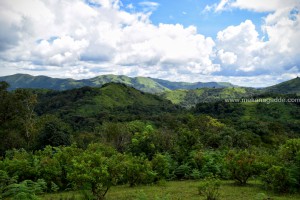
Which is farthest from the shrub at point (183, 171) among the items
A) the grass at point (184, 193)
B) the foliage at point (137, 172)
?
the foliage at point (137, 172)

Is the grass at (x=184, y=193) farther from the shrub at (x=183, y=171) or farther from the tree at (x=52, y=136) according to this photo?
the tree at (x=52, y=136)

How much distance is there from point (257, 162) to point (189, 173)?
8.59 m

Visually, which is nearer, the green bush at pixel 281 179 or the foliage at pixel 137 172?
the green bush at pixel 281 179

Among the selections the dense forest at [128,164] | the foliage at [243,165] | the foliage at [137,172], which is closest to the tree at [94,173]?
the dense forest at [128,164]

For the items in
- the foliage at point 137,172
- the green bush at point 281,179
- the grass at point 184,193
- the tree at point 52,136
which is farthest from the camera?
the tree at point 52,136

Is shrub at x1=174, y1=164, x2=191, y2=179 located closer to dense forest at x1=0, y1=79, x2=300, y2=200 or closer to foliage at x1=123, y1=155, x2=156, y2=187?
dense forest at x1=0, y1=79, x2=300, y2=200

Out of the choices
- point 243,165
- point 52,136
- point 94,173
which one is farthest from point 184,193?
point 52,136

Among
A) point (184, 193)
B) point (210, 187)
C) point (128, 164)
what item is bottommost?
point (184, 193)

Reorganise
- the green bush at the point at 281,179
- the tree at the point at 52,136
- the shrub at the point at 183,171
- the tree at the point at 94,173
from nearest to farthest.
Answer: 1. the tree at the point at 94,173
2. the green bush at the point at 281,179
3. the shrub at the point at 183,171
4. the tree at the point at 52,136

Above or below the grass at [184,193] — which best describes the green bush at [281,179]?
above

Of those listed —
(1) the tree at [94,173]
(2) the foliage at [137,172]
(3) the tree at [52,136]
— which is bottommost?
(3) the tree at [52,136]

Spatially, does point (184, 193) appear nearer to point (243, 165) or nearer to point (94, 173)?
point (243, 165)

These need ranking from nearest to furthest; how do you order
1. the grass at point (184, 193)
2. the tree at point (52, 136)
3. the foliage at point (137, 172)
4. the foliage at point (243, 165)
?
the grass at point (184, 193), the foliage at point (243, 165), the foliage at point (137, 172), the tree at point (52, 136)

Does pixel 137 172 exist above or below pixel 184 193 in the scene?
above
